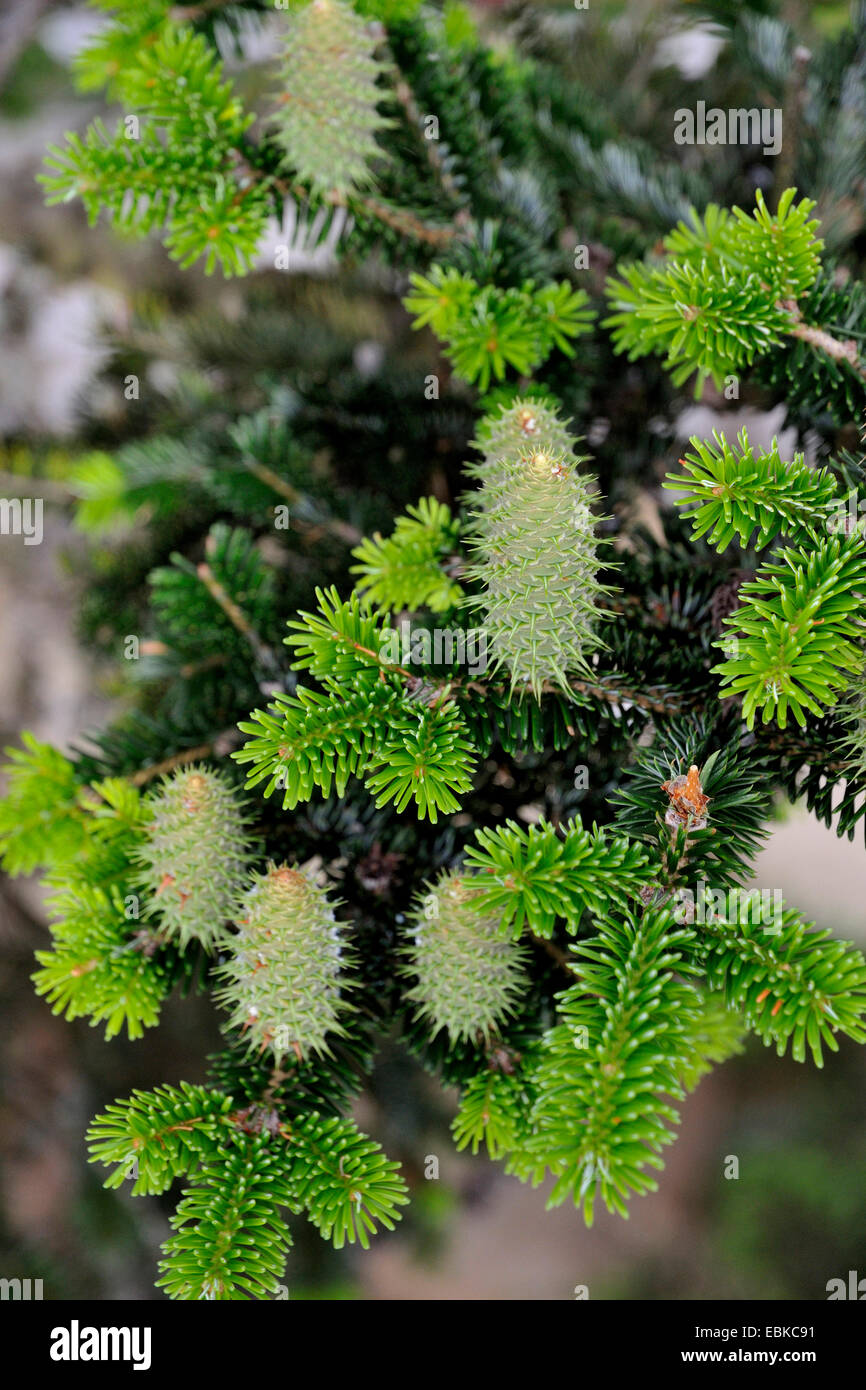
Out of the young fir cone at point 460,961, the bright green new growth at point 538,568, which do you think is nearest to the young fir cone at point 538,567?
the bright green new growth at point 538,568

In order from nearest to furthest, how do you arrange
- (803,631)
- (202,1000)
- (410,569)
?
(803,631) → (410,569) → (202,1000)

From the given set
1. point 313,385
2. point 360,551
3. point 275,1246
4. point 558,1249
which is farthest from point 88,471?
point 558,1249

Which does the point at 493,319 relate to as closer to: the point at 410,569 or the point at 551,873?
the point at 410,569

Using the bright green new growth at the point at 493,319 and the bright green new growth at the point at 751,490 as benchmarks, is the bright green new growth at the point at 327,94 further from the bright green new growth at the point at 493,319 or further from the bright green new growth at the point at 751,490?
the bright green new growth at the point at 751,490

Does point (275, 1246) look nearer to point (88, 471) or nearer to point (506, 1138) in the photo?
point (506, 1138)

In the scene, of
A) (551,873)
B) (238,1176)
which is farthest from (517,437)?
(238,1176)

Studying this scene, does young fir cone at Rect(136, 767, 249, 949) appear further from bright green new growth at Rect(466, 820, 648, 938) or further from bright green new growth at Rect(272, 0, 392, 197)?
bright green new growth at Rect(272, 0, 392, 197)
